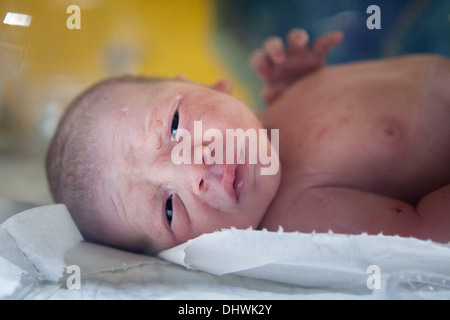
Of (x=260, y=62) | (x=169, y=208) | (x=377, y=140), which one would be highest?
(x=260, y=62)

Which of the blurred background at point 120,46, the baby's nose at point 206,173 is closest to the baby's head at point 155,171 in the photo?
A: the baby's nose at point 206,173

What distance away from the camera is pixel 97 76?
0.82m

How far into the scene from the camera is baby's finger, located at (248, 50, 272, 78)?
0.85m

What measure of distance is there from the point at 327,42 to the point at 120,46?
405 millimetres

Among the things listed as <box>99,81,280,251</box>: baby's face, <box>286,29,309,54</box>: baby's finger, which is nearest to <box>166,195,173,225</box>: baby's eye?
<box>99,81,280,251</box>: baby's face

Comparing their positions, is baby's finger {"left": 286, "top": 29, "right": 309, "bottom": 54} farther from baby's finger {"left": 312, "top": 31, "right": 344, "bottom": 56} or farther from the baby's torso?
the baby's torso

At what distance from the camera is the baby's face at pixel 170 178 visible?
0.63m

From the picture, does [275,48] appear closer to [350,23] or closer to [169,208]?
[350,23]

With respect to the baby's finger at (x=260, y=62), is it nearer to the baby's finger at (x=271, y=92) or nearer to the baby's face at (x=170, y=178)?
the baby's finger at (x=271, y=92)

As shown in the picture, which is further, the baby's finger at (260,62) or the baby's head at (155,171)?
the baby's finger at (260,62)

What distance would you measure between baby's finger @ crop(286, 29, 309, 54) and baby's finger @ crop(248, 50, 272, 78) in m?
→ 0.05

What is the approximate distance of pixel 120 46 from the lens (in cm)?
85

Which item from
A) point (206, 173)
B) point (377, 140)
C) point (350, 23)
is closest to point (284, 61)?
point (350, 23)
